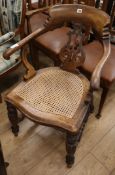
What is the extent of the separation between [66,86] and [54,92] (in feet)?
0.31

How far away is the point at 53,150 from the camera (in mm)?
1378

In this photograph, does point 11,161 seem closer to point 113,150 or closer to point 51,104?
point 51,104

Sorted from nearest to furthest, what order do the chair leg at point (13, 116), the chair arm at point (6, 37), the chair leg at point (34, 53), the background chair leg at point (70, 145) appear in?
the background chair leg at point (70, 145) → the chair leg at point (13, 116) → the chair arm at point (6, 37) → the chair leg at point (34, 53)

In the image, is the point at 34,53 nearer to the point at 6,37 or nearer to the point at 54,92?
the point at 6,37

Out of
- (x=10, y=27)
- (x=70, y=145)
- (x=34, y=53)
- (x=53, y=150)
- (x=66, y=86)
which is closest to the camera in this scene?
(x=70, y=145)

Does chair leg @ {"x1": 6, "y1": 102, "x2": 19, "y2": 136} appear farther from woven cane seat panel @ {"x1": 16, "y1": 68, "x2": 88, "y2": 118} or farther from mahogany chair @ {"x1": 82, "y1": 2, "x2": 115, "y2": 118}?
mahogany chair @ {"x1": 82, "y1": 2, "x2": 115, "y2": 118}

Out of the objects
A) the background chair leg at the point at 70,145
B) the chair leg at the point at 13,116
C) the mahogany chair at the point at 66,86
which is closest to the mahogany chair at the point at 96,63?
the mahogany chair at the point at 66,86

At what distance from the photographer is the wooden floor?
1272 mm

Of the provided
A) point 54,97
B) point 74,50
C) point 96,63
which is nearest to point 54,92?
point 54,97

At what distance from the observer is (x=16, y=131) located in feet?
4.64

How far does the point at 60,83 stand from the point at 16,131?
1.72ft

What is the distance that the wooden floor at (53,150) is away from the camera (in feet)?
4.17

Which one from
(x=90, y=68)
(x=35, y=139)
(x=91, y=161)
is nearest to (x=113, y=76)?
(x=90, y=68)

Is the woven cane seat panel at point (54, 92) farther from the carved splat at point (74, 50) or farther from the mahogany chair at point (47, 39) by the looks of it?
the mahogany chair at point (47, 39)
